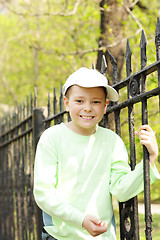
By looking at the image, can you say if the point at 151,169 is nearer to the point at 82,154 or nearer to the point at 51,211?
the point at 82,154

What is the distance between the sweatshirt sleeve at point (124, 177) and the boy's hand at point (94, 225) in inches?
→ 9.1

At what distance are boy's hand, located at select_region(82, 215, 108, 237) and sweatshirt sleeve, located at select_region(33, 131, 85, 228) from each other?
0.09ft

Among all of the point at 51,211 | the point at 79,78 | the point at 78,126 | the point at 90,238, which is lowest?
the point at 90,238

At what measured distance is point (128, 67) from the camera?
2.30 metres

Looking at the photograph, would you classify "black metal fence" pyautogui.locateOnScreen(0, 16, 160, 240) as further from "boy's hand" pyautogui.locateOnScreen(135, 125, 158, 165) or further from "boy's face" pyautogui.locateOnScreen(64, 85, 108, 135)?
"boy's face" pyautogui.locateOnScreen(64, 85, 108, 135)

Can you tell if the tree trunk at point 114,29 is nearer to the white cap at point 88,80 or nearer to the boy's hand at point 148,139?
the white cap at point 88,80

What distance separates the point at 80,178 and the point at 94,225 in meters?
0.32

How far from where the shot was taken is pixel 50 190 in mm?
2113

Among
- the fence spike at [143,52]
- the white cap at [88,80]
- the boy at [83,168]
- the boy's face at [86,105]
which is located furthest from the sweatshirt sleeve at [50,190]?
the fence spike at [143,52]

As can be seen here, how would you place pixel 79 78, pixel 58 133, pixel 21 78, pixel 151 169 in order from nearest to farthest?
pixel 151 169 < pixel 79 78 < pixel 58 133 < pixel 21 78

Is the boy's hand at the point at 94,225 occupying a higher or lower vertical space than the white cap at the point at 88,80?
lower

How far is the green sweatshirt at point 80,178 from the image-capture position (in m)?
2.09

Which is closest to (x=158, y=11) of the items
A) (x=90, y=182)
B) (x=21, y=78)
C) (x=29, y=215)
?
(x=29, y=215)

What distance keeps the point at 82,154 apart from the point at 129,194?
0.34m
